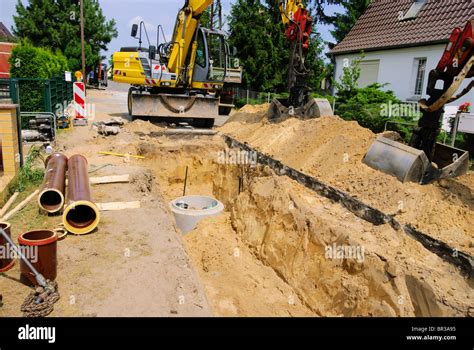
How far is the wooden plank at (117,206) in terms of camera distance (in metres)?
→ 5.29

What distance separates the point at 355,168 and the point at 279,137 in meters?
2.85

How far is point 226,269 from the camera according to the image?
5.86 metres

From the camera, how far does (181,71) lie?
1301 cm

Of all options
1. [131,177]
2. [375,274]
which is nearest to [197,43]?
[131,177]

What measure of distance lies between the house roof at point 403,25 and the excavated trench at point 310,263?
1009cm

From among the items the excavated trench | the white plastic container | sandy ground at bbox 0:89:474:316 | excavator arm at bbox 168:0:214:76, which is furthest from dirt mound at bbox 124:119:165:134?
the excavated trench

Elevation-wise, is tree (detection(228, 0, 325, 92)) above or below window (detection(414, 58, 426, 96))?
above

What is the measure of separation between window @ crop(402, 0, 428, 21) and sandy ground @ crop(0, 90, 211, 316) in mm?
14753

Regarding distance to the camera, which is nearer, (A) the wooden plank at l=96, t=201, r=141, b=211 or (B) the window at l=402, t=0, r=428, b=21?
(A) the wooden plank at l=96, t=201, r=141, b=211

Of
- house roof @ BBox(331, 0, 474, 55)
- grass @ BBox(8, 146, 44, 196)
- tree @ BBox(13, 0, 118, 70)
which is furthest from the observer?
tree @ BBox(13, 0, 118, 70)

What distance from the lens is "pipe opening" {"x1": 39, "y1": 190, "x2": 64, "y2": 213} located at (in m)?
4.89

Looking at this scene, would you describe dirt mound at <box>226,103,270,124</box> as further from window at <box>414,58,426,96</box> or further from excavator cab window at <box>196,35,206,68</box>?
window at <box>414,58,426,96</box>

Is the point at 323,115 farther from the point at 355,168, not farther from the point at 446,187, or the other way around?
the point at 446,187

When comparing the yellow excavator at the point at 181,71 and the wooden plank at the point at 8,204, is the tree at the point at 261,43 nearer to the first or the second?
the yellow excavator at the point at 181,71
